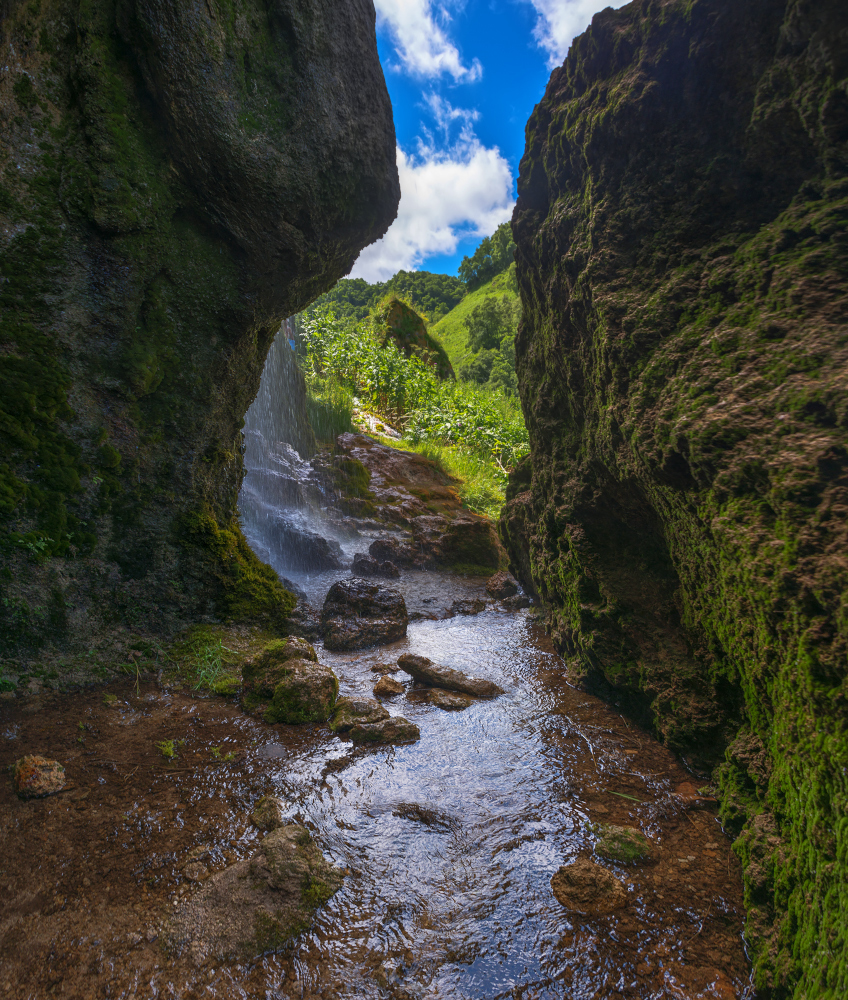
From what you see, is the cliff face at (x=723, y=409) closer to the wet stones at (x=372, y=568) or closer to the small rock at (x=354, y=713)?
the small rock at (x=354, y=713)

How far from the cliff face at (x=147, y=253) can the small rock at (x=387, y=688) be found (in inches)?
60.7

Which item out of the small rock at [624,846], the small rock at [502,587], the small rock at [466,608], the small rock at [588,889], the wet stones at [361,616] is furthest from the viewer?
the small rock at [502,587]

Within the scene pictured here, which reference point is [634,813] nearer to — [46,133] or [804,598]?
[804,598]

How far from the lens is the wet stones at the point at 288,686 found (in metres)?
3.65

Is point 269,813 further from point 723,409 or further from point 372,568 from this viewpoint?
point 372,568

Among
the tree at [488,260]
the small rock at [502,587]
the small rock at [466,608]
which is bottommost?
the small rock at [466,608]

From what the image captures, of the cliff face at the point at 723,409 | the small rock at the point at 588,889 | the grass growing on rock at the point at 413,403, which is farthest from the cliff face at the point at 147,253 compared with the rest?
the grass growing on rock at the point at 413,403

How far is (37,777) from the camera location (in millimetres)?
2633

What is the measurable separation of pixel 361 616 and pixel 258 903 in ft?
11.9

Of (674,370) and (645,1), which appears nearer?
(674,370)

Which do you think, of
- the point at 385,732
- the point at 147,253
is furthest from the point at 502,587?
the point at 147,253

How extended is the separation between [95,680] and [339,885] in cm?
239

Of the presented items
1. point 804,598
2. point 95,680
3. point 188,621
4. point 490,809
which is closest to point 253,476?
point 188,621

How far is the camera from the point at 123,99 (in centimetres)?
352
